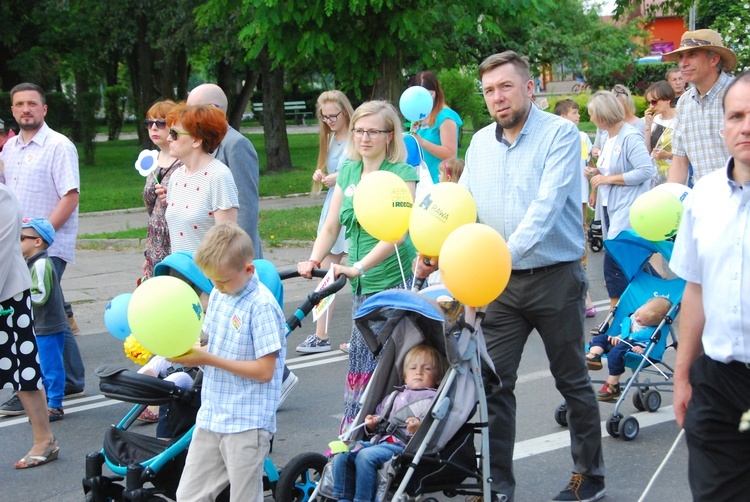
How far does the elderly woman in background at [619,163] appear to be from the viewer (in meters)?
8.62

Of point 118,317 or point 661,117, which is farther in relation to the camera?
point 661,117

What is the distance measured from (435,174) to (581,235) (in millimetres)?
4420

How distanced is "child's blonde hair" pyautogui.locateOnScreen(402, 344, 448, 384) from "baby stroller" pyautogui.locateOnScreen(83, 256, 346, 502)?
1.99 ft

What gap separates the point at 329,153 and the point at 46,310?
278 cm

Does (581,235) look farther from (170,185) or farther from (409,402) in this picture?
(170,185)

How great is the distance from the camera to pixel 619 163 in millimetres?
8758

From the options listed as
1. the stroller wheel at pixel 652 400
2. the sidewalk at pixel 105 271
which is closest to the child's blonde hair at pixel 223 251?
the stroller wheel at pixel 652 400

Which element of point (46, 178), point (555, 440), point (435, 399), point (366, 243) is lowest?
point (555, 440)

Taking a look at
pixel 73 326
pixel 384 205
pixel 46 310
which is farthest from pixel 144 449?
pixel 73 326

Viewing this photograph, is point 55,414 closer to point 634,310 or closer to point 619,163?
point 634,310

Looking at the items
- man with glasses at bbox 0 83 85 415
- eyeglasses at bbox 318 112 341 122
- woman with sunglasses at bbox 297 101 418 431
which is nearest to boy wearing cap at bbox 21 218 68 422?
man with glasses at bbox 0 83 85 415

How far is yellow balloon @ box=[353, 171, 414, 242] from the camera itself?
4.71m

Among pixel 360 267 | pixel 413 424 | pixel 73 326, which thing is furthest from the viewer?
pixel 73 326

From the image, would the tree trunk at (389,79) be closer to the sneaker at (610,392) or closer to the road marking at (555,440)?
the sneaker at (610,392)
